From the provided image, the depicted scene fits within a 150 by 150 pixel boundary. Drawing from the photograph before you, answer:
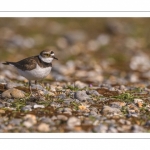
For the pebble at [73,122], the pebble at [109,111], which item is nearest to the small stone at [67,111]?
the pebble at [73,122]

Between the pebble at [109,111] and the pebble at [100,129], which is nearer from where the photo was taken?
the pebble at [100,129]

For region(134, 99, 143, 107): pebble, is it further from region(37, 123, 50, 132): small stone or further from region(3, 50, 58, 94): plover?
region(37, 123, 50, 132): small stone

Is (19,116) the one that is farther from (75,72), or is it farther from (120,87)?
(75,72)

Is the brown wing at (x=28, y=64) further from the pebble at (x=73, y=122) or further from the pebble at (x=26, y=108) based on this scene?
the pebble at (x=73, y=122)

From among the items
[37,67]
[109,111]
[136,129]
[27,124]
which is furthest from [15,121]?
[136,129]

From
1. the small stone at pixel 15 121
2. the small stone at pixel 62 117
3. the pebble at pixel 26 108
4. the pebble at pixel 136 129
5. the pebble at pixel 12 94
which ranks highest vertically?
the pebble at pixel 12 94

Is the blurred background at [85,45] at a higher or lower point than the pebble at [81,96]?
higher

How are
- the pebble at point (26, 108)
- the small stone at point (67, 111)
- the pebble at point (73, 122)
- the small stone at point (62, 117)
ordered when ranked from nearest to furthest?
the pebble at point (73, 122)
the small stone at point (62, 117)
the small stone at point (67, 111)
the pebble at point (26, 108)

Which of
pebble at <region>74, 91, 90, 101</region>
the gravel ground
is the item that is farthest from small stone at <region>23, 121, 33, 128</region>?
pebble at <region>74, 91, 90, 101</region>
